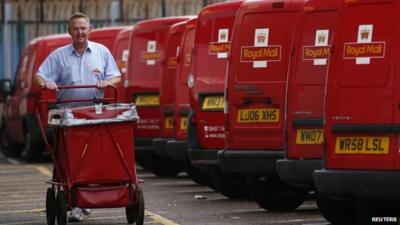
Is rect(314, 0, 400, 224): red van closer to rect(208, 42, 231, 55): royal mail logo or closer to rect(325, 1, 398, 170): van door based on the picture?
rect(325, 1, 398, 170): van door

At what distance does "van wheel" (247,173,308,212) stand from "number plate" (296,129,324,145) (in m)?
1.30

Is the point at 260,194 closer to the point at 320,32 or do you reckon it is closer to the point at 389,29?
the point at 320,32

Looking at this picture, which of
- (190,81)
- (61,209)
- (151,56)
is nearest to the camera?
(61,209)

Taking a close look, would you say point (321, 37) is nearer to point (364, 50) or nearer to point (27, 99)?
point (364, 50)

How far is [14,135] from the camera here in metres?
26.8

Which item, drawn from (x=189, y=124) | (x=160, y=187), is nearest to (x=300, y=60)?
(x=189, y=124)

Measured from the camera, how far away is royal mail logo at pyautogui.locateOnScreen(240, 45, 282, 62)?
14.5 meters

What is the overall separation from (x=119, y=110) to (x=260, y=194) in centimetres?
237

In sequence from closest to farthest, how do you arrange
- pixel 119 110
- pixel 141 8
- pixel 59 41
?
pixel 119 110 < pixel 59 41 < pixel 141 8

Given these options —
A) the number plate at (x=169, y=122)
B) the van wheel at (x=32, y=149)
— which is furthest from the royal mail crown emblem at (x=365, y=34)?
the van wheel at (x=32, y=149)

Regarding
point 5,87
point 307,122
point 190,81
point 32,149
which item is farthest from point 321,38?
point 5,87

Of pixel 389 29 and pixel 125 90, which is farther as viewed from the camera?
pixel 125 90

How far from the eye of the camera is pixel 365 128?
11336mm

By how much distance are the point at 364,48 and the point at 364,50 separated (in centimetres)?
1
